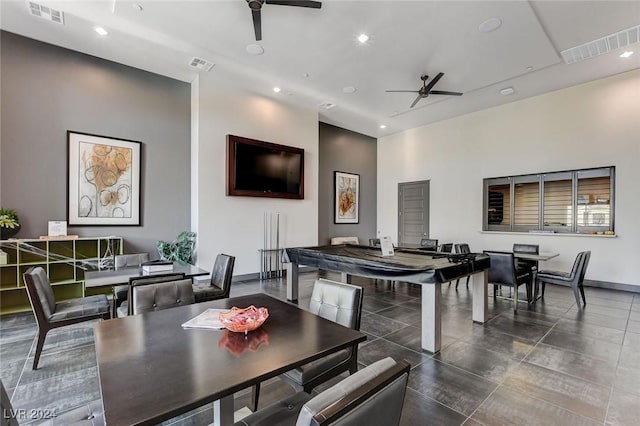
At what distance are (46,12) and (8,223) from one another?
9.62 ft

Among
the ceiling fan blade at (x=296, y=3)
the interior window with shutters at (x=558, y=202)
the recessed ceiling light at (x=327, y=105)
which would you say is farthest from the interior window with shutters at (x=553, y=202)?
the ceiling fan blade at (x=296, y=3)

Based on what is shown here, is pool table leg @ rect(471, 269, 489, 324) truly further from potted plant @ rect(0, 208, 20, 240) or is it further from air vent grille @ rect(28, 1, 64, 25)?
air vent grille @ rect(28, 1, 64, 25)

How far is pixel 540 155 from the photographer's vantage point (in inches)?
252

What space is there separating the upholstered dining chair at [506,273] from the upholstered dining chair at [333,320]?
329 cm

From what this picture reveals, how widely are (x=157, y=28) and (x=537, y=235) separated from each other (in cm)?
828

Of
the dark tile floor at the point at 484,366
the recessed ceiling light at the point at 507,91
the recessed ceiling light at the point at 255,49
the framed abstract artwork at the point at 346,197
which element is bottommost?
the dark tile floor at the point at 484,366

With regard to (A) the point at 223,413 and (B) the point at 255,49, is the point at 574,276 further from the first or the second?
(B) the point at 255,49

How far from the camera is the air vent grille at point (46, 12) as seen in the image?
3759mm

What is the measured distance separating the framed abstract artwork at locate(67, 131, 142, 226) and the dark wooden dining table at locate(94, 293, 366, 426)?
4.07 m

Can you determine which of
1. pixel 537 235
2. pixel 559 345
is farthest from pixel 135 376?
pixel 537 235

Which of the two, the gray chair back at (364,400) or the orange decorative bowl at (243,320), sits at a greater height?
the gray chair back at (364,400)

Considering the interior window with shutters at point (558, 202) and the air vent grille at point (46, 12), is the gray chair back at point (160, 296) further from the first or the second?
the interior window with shutters at point (558, 202)

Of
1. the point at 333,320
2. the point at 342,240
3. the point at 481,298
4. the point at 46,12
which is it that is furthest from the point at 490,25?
the point at 46,12

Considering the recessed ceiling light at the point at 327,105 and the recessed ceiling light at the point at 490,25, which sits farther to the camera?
the recessed ceiling light at the point at 327,105
